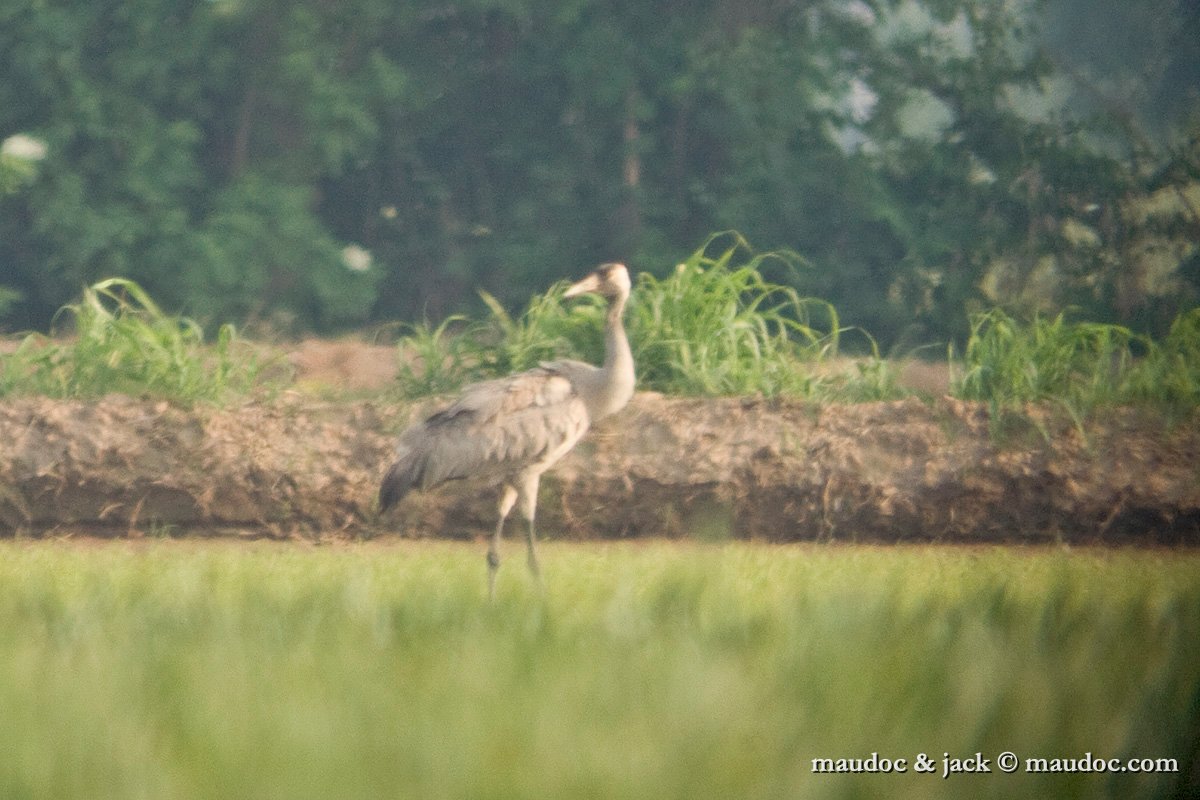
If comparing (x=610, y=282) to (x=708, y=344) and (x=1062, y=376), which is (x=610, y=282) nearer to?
(x=708, y=344)

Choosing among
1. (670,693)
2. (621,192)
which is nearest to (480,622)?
(670,693)

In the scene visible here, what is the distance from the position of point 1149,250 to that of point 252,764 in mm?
16005

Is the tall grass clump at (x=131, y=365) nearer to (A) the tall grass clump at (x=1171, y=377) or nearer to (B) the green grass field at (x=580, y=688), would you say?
(B) the green grass field at (x=580, y=688)

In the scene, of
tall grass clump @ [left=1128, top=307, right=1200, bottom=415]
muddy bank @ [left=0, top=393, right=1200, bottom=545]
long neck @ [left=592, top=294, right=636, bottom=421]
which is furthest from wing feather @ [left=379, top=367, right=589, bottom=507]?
tall grass clump @ [left=1128, top=307, right=1200, bottom=415]

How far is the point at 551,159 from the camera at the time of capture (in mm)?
18719

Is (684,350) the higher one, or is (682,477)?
(684,350)

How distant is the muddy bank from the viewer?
8.49m

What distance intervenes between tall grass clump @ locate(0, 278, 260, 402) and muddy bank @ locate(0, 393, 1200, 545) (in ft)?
1.24

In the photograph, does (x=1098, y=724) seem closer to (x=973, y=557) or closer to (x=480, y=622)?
(x=480, y=622)

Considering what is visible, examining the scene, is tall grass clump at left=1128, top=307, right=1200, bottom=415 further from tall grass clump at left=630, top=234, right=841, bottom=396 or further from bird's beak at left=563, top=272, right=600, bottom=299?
bird's beak at left=563, top=272, right=600, bottom=299

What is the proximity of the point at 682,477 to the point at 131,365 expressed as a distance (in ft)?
11.1

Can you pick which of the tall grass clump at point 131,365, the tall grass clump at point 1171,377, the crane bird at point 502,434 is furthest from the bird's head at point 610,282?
the tall grass clump at point 1171,377

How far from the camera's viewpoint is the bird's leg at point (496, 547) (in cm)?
655

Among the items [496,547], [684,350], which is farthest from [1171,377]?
[496,547]
